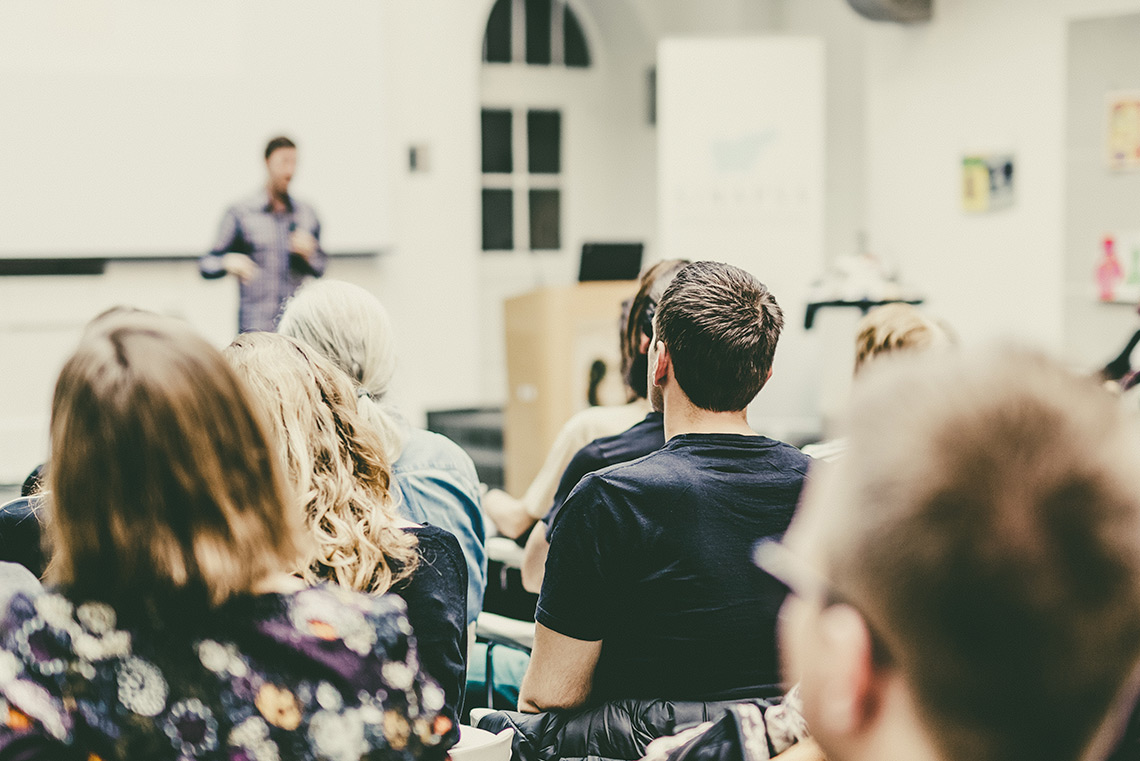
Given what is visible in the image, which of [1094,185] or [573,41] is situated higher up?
[573,41]

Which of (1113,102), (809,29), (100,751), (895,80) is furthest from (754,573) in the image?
(809,29)

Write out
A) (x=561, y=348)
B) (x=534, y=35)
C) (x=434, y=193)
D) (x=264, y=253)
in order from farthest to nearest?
(x=534, y=35) → (x=434, y=193) → (x=264, y=253) → (x=561, y=348)

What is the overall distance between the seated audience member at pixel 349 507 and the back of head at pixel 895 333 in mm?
1209

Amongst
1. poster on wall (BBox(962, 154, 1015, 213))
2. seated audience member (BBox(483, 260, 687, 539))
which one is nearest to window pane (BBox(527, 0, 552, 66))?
poster on wall (BBox(962, 154, 1015, 213))

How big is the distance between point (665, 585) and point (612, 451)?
54 centimetres

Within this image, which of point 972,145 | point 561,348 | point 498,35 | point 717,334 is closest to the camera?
point 717,334

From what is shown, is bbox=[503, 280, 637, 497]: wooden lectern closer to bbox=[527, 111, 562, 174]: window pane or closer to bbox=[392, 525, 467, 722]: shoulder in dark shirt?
bbox=[527, 111, 562, 174]: window pane

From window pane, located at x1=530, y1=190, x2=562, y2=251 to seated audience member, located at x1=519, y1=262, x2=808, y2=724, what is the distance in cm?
558

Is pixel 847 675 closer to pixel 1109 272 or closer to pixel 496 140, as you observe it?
pixel 1109 272

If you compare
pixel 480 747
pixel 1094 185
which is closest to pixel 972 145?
pixel 1094 185

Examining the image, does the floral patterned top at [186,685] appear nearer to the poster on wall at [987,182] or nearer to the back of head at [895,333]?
the back of head at [895,333]

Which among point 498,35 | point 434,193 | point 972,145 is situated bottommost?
point 434,193

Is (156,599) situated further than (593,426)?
No

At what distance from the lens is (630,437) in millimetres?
2021
